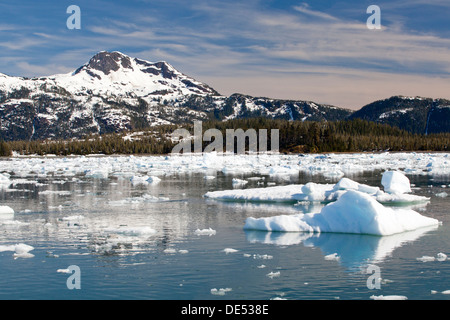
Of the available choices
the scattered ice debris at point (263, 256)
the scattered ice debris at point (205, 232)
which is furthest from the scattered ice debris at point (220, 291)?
the scattered ice debris at point (205, 232)

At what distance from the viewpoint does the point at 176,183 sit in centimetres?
4716

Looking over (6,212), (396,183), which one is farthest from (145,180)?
(396,183)

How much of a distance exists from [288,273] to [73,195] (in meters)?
25.5

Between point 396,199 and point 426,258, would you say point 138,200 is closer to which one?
point 396,199

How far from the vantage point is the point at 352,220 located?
2145cm

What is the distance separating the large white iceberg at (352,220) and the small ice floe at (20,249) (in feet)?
31.4

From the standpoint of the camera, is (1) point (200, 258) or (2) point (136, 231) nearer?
(1) point (200, 258)

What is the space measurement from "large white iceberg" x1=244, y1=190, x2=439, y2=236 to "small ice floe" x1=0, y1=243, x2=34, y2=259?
9556 millimetres

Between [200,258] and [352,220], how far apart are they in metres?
7.84

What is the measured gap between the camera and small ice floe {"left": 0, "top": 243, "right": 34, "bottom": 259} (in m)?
18.0

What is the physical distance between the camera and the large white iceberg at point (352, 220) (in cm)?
2102

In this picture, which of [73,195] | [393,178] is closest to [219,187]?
[73,195]
